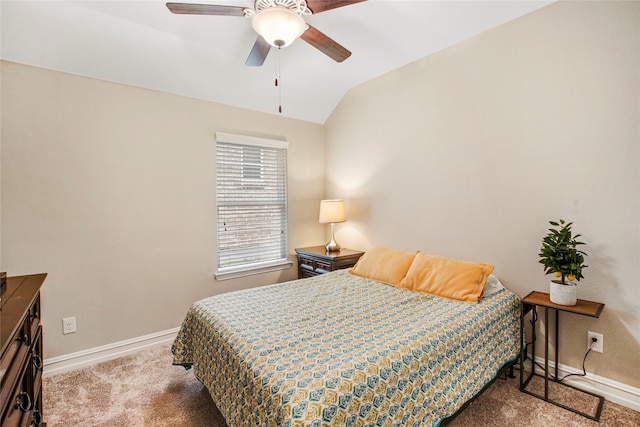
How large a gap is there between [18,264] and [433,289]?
310 cm

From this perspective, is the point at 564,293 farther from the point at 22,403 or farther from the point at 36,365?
the point at 36,365

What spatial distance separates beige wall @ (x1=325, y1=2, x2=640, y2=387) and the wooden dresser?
2.77 m

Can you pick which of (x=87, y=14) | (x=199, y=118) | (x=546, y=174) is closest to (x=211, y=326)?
(x=199, y=118)

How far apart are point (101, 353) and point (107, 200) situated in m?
1.29

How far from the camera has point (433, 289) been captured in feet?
7.22

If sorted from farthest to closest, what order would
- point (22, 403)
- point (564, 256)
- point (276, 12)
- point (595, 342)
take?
point (595, 342) → point (564, 256) → point (276, 12) → point (22, 403)

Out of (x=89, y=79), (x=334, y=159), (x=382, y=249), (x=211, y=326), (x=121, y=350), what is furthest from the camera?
(x=334, y=159)

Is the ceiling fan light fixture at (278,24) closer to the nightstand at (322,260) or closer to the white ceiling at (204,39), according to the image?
the white ceiling at (204,39)

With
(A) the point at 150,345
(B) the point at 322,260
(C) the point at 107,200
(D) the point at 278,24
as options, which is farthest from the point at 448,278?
(C) the point at 107,200

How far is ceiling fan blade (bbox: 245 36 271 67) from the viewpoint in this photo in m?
1.89

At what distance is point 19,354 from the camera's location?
100 cm

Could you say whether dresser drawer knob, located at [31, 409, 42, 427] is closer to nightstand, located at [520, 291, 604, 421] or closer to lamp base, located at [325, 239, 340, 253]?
lamp base, located at [325, 239, 340, 253]

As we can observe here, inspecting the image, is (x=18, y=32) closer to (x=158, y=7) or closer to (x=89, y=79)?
(x=89, y=79)

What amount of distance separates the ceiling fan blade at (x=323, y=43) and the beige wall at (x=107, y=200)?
1.54 metres
